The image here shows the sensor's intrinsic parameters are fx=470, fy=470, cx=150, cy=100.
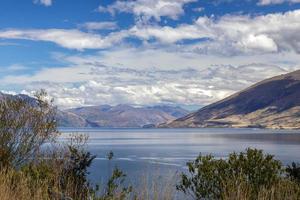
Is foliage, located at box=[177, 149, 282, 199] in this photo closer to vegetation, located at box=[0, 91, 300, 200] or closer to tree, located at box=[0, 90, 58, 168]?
vegetation, located at box=[0, 91, 300, 200]

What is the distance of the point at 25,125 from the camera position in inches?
762

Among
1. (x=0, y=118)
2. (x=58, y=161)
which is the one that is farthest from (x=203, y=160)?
(x=0, y=118)

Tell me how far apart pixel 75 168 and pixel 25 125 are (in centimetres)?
372

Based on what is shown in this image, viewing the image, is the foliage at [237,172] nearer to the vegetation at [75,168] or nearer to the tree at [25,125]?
the vegetation at [75,168]

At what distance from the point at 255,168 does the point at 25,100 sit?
10338mm

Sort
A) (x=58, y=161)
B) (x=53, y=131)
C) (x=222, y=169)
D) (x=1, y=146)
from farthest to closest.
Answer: (x=53, y=131)
(x=1, y=146)
(x=58, y=161)
(x=222, y=169)

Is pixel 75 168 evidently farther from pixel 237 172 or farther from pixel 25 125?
pixel 237 172

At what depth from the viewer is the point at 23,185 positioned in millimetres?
9375

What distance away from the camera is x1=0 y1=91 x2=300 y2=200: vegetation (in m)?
11.4

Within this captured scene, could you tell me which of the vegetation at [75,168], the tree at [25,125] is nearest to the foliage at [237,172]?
the vegetation at [75,168]

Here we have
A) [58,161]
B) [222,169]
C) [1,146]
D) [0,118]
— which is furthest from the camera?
[0,118]

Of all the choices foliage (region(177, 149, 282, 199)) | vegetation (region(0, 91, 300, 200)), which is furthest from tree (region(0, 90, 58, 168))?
foliage (region(177, 149, 282, 199))

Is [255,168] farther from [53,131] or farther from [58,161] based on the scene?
[53,131]

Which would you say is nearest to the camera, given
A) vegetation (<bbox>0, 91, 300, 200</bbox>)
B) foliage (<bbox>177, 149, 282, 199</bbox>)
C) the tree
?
vegetation (<bbox>0, 91, 300, 200</bbox>)
